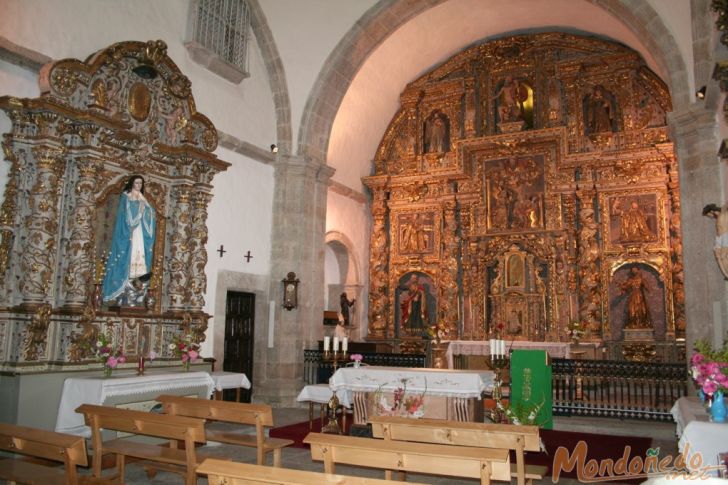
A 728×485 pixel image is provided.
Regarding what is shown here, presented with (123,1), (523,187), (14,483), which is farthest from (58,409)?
(523,187)

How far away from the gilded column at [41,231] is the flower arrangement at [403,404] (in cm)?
460

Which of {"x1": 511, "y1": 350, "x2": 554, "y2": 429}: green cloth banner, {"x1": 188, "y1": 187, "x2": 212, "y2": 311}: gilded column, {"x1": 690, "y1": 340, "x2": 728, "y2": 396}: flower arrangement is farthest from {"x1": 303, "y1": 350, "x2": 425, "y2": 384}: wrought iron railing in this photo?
{"x1": 690, "y1": 340, "x2": 728, "y2": 396}: flower arrangement

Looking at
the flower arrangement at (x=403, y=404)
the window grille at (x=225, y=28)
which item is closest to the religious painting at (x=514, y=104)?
the window grille at (x=225, y=28)

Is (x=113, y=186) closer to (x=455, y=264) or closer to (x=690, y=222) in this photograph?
(x=690, y=222)

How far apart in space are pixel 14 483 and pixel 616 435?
814 cm

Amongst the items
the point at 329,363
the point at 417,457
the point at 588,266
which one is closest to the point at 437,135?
the point at 588,266

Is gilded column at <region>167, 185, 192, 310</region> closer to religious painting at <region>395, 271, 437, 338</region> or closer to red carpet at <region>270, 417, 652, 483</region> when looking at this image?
red carpet at <region>270, 417, 652, 483</region>

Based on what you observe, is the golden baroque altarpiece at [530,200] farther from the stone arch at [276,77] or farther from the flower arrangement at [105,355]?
the flower arrangement at [105,355]

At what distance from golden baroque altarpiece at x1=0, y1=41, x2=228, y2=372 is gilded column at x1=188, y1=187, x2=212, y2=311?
0.02m

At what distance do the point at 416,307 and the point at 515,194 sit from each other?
412cm

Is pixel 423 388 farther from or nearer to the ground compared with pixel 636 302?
nearer to the ground

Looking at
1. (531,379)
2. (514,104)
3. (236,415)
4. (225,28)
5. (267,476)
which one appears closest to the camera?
(267,476)

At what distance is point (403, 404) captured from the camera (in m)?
8.06

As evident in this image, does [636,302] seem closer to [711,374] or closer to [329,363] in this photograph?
[329,363]
